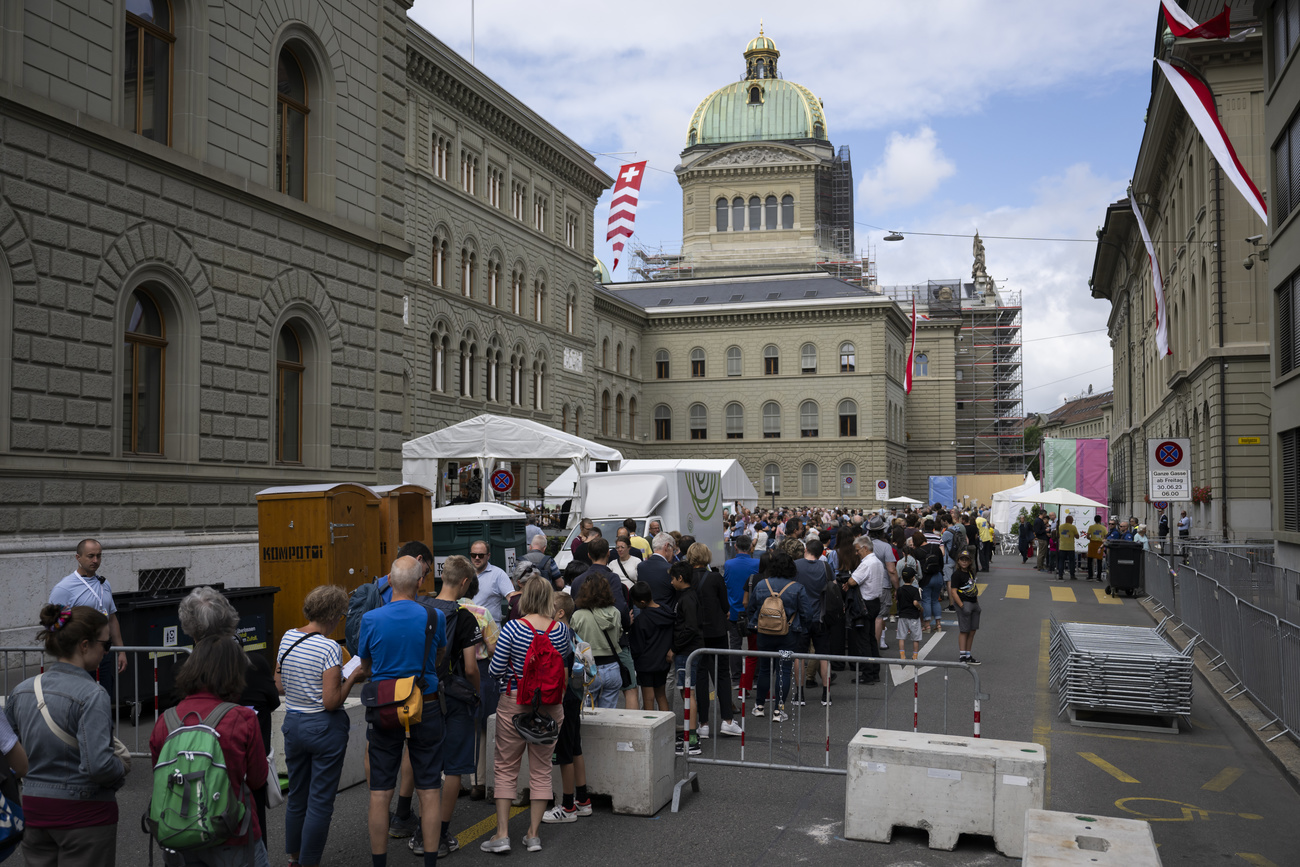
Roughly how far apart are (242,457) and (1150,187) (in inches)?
1510

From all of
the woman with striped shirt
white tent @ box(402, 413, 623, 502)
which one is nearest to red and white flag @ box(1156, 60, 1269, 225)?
white tent @ box(402, 413, 623, 502)

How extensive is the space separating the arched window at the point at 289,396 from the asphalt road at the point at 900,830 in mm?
10622

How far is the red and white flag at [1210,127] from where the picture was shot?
17703mm

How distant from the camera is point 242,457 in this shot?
17609 millimetres

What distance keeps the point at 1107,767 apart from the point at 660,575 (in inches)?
174

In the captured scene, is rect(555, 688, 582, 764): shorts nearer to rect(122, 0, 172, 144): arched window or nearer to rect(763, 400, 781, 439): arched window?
rect(122, 0, 172, 144): arched window

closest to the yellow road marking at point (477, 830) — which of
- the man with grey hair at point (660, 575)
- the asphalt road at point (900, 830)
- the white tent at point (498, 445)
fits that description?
the asphalt road at point (900, 830)

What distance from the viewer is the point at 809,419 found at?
7294cm

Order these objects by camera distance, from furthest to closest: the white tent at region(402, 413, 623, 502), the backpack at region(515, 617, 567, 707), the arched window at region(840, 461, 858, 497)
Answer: the arched window at region(840, 461, 858, 497)
the white tent at region(402, 413, 623, 502)
the backpack at region(515, 617, 567, 707)

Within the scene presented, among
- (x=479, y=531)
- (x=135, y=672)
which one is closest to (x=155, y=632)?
(x=135, y=672)

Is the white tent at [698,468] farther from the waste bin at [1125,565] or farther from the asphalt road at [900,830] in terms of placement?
the asphalt road at [900,830]

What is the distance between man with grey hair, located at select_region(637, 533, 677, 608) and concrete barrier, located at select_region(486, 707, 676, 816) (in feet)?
6.50

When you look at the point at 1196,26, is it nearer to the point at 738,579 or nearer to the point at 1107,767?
the point at 738,579

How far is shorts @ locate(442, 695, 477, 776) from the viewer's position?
7.04 m
